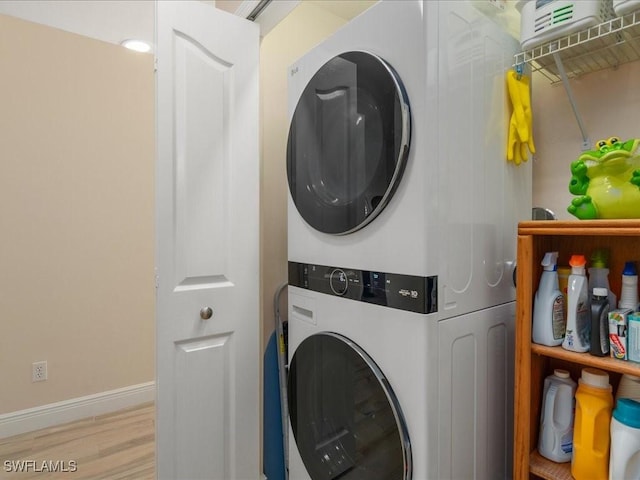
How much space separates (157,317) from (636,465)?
1.49m

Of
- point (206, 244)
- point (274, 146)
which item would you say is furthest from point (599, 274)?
point (274, 146)

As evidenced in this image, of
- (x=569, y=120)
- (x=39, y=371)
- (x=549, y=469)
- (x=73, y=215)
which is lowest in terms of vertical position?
(x=39, y=371)

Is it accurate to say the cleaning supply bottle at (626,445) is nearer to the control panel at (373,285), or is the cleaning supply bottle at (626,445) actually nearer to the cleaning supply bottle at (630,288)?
the cleaning supply bottle at (630,288)

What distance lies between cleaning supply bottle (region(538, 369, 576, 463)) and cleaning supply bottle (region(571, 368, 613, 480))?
0.04 meters

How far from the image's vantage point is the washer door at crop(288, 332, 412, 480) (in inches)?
41.5

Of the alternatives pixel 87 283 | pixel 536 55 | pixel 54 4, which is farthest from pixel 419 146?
pixel 87 283

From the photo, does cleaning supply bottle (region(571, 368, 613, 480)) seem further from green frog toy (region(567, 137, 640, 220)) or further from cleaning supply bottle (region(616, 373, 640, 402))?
green frog toy (region(567, 137, 640, 220))

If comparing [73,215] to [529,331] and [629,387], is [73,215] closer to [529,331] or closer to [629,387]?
[529,331]

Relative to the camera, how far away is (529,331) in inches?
42.3

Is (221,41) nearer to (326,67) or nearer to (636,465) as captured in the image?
(326,67)

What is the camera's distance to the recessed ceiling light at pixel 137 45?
2.57 m

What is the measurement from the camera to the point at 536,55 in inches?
49.3

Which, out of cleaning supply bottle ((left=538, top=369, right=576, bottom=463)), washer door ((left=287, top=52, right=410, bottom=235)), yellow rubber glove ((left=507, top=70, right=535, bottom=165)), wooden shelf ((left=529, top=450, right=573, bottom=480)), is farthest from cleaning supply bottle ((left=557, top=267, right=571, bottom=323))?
washer door ((left=287, top=52, right=410, bottom=235))

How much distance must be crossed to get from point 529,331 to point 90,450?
2.43m
